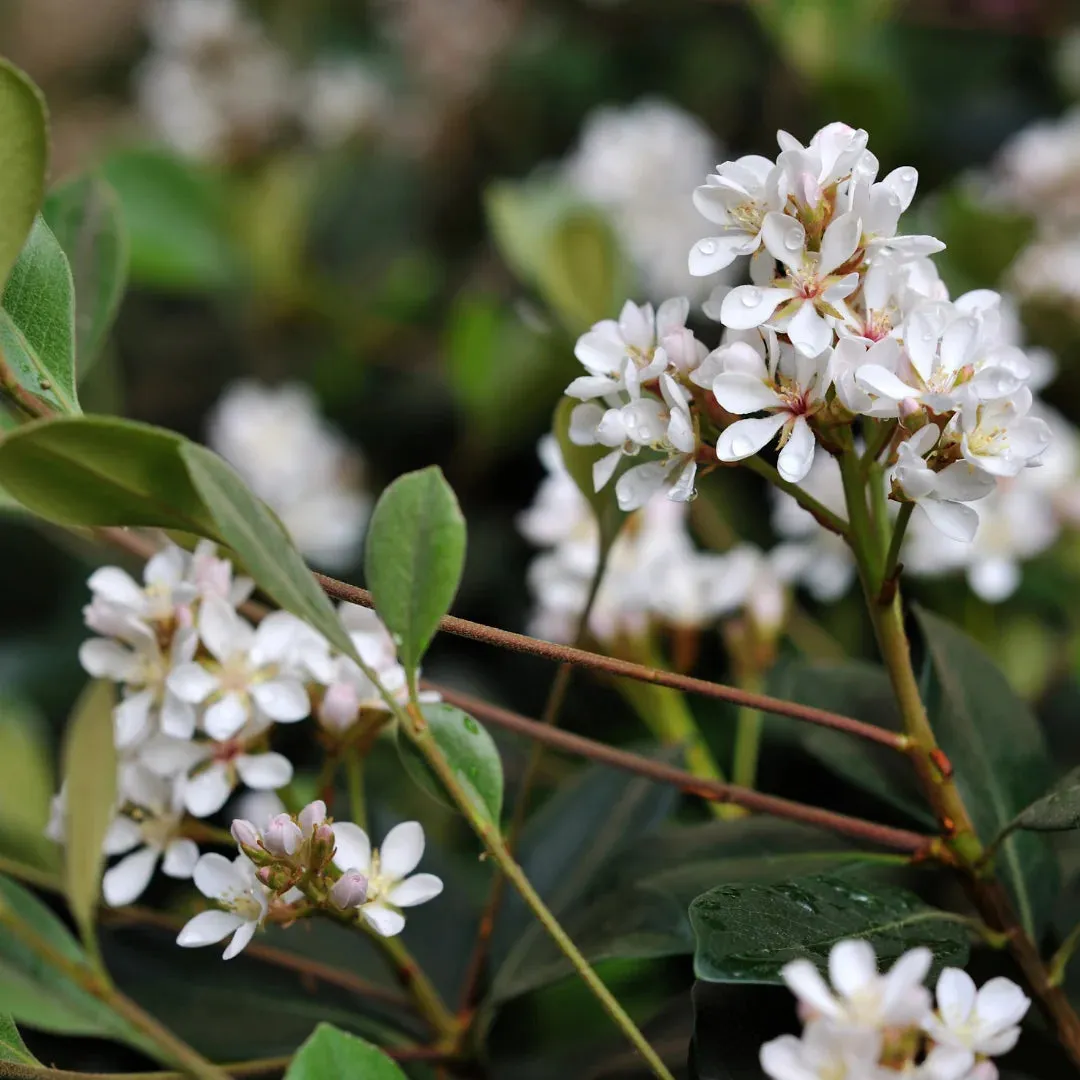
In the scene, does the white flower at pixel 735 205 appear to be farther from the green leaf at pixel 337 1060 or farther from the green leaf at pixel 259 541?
the green leaf at pixel 337 1060

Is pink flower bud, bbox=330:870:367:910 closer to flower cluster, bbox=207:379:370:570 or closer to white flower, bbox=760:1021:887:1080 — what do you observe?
white flower, bbox=760:1021:887:1080

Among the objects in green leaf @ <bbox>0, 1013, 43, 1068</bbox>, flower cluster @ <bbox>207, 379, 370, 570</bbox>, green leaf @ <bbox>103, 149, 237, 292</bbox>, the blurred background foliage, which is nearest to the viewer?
green leaf @ <bbox>0, 1013, 43, 1068</bbox>

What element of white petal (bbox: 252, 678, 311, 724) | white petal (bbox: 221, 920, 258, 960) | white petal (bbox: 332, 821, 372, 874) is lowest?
white petal (bbox: 221, 920, 258, 960)

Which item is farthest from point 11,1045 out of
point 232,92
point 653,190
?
Answer: point 232,92

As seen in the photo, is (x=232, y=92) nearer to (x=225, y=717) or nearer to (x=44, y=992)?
(x=225, y=717)

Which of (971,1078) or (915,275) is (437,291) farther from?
(971,1078)

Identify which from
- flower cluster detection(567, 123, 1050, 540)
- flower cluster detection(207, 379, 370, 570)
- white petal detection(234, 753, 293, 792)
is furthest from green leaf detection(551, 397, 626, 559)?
flower cluster detection(207, 379, 370, 570)
